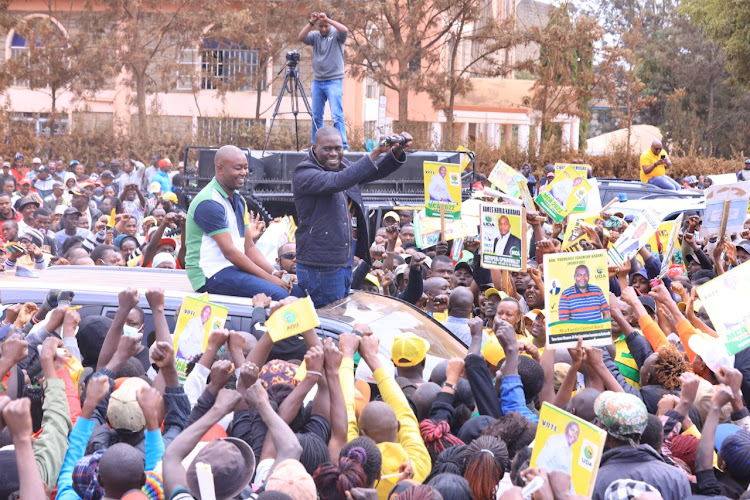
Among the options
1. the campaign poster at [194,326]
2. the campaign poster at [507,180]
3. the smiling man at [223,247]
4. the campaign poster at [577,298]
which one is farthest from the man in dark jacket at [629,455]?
the campaign poster at [507,180]

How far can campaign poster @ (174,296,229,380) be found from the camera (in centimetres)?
519

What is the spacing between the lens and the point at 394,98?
35.1 metres

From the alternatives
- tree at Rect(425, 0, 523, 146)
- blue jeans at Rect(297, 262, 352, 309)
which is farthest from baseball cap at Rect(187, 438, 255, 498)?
tree at Rect(425, 0, 523, 146)

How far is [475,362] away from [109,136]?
2392 cm

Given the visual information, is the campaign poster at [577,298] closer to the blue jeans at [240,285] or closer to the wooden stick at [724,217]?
the blue jeans at [240,285]

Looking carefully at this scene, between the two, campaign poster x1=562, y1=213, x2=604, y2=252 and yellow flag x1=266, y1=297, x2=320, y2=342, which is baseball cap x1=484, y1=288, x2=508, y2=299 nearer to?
campaign poster x1=562, y1=213, x2=604, y2=252

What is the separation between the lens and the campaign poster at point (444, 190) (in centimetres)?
947

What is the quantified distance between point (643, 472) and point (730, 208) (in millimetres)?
6021

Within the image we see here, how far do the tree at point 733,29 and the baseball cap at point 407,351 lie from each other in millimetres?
20268

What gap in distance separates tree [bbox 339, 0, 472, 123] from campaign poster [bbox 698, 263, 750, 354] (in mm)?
21712

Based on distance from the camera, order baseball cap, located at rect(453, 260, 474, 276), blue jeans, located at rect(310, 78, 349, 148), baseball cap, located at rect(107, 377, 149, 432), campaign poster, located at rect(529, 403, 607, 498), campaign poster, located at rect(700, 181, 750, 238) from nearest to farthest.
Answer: campaign poster, located at rect(529, 403, 607, 498)
baseball cap, located at rect(107, 377, 149, 432)
baseball cap, located at rect(453, 260, 474, 276)
campaign poster, located at rect(700, 181, 750, 238)
blue jeans, located at rect(310, 78, 349, 148)

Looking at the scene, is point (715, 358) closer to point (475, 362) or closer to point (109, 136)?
point (475, 362)

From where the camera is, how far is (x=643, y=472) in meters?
3.96

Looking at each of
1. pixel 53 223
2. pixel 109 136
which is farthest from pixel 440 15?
pixel 53 223
